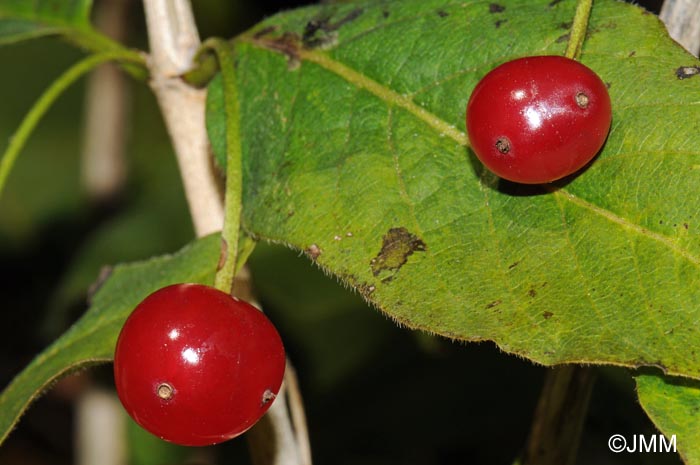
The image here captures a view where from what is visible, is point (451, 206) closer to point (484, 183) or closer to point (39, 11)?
point (484, 183)

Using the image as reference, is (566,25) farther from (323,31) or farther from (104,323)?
(104,323)

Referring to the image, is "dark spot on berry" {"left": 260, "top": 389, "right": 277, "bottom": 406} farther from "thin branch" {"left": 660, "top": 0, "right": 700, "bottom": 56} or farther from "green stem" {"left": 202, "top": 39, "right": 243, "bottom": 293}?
"thin branch" {"left": 660, "top": 0, "right": 700, "bottom": 56}

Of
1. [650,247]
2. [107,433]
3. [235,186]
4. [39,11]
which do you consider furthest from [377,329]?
[650,247]

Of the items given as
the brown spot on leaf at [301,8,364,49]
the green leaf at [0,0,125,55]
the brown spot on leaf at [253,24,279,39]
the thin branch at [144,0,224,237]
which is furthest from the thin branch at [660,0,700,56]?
the green leaf at [0,0,125,55]

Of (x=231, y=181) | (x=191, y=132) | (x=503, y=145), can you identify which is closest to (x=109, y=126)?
(x=191, y=132)

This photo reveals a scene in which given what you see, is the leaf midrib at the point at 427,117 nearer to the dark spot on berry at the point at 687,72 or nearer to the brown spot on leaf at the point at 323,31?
the brown spot on leaf at the point at 323,31

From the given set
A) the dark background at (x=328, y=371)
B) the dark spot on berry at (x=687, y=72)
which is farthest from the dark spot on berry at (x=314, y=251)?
the dark background at (x=328, y=371)
